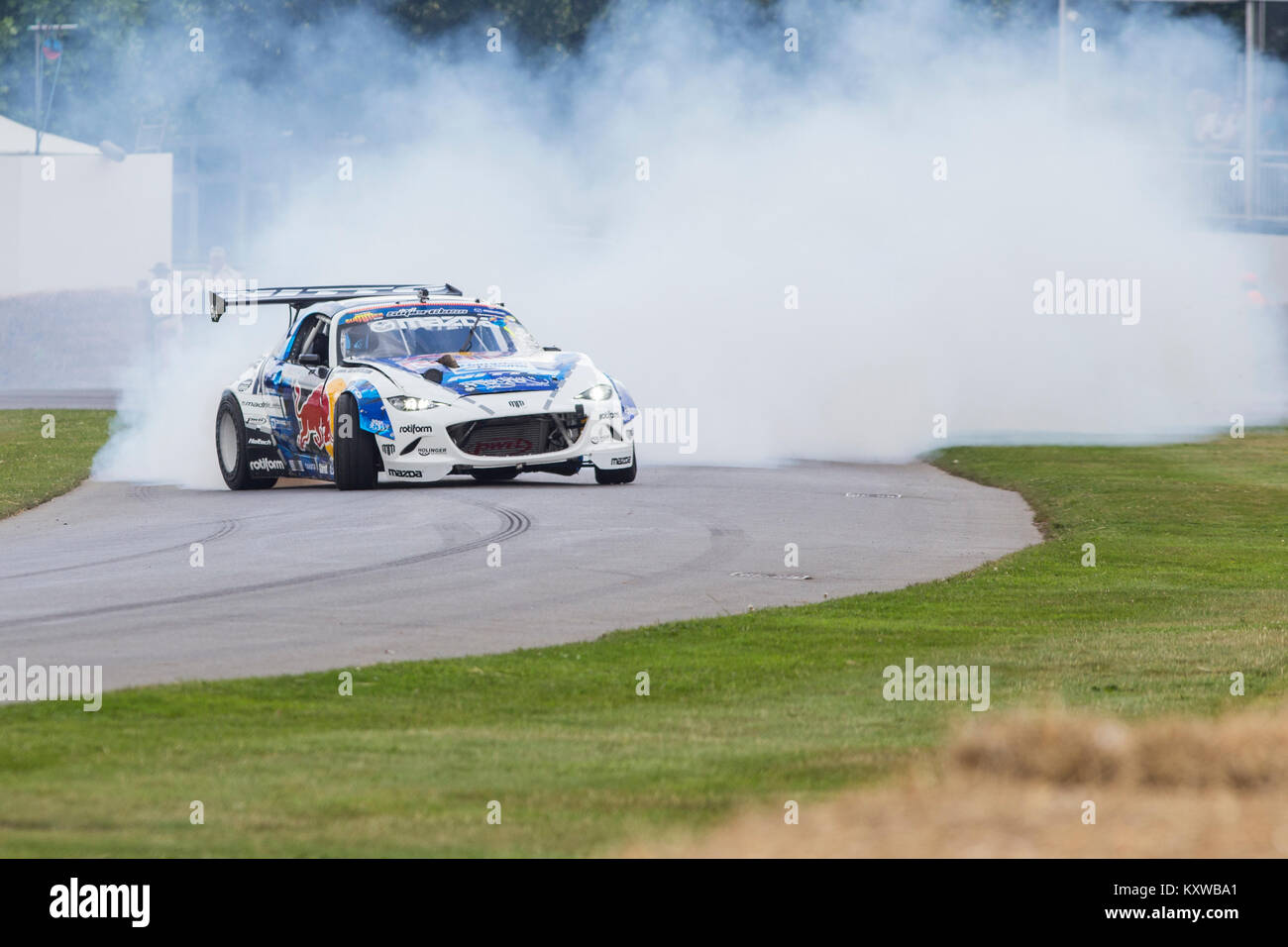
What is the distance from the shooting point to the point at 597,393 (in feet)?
55.5

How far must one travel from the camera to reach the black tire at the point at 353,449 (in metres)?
16.5

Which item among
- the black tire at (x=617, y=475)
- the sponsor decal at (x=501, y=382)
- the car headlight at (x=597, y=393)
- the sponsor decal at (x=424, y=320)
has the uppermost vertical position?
the sponsor decal at (x=424, y=320)

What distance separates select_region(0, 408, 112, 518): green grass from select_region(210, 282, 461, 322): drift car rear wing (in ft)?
7.54

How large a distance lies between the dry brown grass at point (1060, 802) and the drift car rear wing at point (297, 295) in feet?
38.7

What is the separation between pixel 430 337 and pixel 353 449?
1.47 metres

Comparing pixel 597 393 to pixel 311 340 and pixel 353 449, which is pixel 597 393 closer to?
pixel 353 449

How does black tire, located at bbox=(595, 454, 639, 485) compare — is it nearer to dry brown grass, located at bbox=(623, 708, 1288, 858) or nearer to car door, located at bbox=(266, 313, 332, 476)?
car door, located at bbox=(266, 313, 332, 476)

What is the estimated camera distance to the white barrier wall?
45.5 metres

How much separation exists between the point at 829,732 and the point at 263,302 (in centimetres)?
1157

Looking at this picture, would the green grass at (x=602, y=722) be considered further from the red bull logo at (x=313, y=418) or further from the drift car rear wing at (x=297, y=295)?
the drift car rear wing at (x=297, y=295)

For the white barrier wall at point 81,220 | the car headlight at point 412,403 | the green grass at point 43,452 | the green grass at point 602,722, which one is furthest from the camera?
the white barrier wall at point 81,220

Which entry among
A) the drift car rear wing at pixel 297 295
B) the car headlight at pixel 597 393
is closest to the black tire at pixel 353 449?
the car headlight at pixel 597 393

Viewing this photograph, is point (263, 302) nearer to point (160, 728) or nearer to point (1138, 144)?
point (160, 728)
